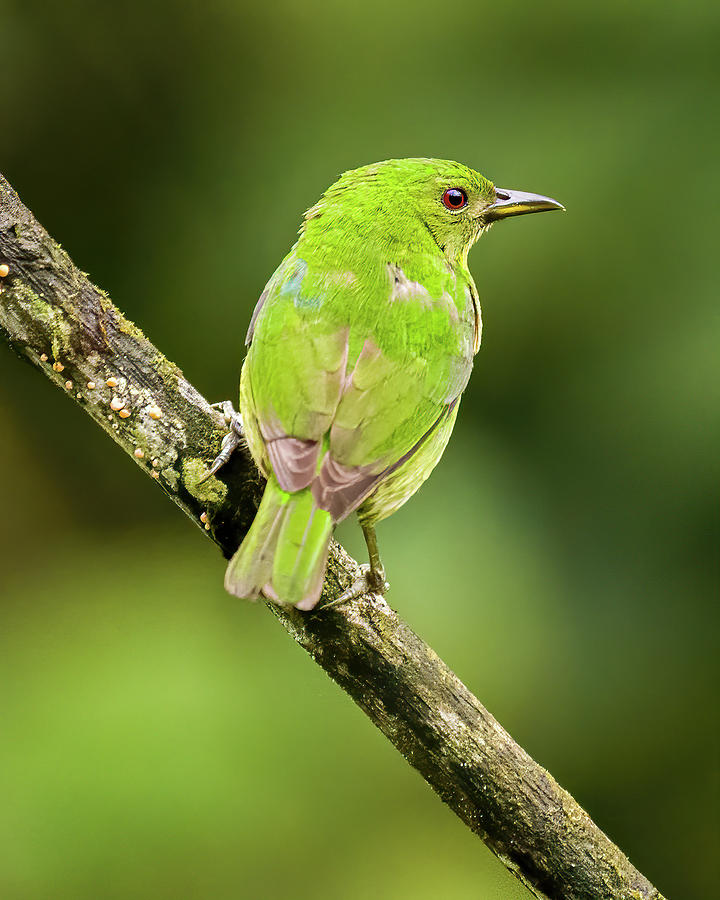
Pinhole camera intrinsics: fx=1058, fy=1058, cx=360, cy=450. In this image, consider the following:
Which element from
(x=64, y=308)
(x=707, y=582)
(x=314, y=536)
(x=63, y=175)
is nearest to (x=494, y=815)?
(x=314, y=536)

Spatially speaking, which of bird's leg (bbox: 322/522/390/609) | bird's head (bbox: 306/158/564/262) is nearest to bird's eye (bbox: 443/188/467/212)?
bird's head (bbox: 306/158/564/262)

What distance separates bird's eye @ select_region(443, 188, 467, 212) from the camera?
2.52 meters

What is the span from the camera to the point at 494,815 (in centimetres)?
212

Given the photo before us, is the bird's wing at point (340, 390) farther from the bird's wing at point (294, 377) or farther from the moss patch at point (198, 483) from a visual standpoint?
the moss patch at point (198, 483)

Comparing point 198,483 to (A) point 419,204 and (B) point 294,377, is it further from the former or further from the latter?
(A) point 419,204

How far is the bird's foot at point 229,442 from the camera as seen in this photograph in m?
2.05

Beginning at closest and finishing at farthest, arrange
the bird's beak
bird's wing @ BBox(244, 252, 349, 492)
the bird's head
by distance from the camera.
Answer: bird's wing @ BBox(244, 252, 349, 492) → the bird's head → the bird's beak

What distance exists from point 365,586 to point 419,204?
93cm

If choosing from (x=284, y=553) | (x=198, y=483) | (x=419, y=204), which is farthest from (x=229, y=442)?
(x=419, y=204)

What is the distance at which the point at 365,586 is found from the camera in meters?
2.09

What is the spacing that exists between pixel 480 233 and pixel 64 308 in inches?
43.3

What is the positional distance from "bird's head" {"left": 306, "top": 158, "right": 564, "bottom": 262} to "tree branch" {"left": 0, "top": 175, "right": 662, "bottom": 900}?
0.58 m

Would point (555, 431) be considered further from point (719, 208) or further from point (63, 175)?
point (63, 175)

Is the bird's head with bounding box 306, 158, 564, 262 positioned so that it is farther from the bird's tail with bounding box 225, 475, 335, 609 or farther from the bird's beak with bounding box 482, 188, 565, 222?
the bird's tail with bounding box 225, 475, 335, 609
